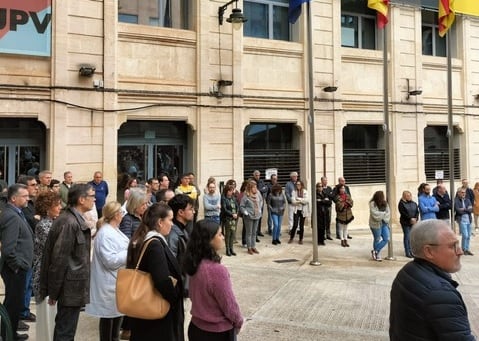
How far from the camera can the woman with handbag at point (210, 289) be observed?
3.39m

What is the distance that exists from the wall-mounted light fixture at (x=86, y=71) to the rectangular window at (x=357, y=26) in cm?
828

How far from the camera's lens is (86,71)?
37.1 feet

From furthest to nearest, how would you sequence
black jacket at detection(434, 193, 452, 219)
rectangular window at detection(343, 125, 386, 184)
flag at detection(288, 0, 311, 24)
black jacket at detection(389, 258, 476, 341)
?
rectangular window at detection(343, 125, 386, 184), black jacket at detection(434, 193, 452, 219), flag at detection(288, 0, 311, 24), black jacket at detection(389, 258, 476, 341)

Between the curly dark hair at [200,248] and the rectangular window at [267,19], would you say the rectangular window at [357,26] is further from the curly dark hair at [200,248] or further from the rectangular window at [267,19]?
the curly dark hair at [200,248]

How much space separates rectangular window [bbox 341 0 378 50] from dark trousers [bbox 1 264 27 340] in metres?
13.1

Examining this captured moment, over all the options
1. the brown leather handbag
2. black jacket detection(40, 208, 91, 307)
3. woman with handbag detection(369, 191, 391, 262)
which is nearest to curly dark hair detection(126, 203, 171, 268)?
the brown leather handbag

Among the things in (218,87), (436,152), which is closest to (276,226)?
(218,87)

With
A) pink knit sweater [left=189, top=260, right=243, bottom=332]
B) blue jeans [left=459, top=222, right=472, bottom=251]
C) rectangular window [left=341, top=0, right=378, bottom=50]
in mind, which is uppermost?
rectangular window [left=341, top=0, right=378, bottom=50]

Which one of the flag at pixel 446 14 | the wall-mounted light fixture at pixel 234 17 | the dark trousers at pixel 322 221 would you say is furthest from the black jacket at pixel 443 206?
the wall-mounted light fixture at pixel 234 17

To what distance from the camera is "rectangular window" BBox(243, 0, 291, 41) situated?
14215 mm

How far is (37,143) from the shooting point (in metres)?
11.5

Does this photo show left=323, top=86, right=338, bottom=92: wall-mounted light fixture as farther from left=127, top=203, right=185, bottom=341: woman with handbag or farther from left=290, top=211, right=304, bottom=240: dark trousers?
left=127, top=203, right=185, bottom=341: woman with handbag

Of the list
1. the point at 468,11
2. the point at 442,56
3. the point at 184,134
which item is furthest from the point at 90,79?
the point at 442,56

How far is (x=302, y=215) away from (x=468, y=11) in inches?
349
